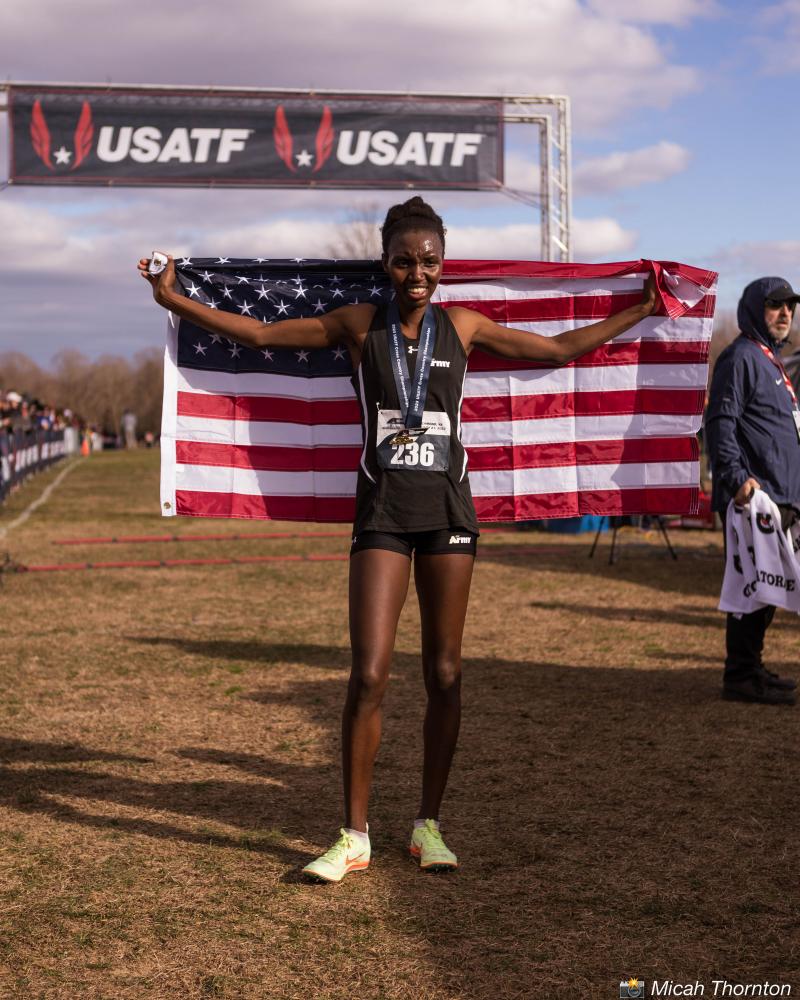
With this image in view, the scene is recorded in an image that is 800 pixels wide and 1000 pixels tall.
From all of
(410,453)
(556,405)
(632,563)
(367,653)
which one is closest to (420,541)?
(410,453)

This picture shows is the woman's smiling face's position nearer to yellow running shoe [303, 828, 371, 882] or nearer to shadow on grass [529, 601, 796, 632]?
yellow running shoe [303, 828, 371, 882]

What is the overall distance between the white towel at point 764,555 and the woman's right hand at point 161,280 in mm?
3541

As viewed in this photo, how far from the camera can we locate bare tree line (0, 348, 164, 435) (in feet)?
523

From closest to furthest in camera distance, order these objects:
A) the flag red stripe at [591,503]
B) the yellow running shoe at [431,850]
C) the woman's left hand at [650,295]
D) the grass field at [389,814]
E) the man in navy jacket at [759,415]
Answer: the grass field at [389,814], the yellow running shoe at [431,850], the woman's left hand at [650,295], the flag red stripe at [591,503], the man in navy jacket at [759,415]

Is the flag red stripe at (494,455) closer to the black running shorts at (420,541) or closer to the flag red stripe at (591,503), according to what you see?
the flag red stripe at (591,503)

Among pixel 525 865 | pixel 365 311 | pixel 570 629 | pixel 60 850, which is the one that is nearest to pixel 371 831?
pixel 525 865

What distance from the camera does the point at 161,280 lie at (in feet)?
16.3

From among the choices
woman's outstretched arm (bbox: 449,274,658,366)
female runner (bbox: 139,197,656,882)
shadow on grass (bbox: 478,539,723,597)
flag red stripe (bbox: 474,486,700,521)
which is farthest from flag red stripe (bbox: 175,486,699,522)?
shadow on grass (bbox: 478,539,723,597)

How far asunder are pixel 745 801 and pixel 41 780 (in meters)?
3.22

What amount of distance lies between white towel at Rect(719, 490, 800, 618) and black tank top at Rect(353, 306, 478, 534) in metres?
2.89

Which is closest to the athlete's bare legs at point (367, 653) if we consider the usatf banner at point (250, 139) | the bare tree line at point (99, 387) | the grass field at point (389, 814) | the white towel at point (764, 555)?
the grass field at point (389, 814)

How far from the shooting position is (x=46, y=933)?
13.0ft

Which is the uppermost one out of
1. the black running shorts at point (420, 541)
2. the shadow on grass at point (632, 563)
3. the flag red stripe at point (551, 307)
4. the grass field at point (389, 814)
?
the flag red stripe at point (551, 307)

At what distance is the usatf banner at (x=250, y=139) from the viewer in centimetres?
1878
